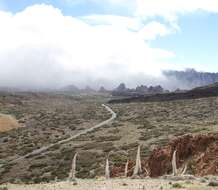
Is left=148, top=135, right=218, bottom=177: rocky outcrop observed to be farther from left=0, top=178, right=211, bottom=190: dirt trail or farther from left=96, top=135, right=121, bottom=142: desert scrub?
left=96, top=135, right=121, bottom=142: desert scrub

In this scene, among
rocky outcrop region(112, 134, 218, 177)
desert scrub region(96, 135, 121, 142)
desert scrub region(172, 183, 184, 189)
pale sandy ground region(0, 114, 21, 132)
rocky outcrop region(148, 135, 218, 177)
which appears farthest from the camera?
pale sandy ground region(0, 114, 21, 132)

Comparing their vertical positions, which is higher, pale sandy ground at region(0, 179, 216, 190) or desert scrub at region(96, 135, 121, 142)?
pale sandy ground at region(0, 179, 216, 190)

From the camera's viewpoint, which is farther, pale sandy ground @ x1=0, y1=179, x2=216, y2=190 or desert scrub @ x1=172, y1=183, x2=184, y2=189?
pale sandy ground @ x1=0, y1=179, x2=216, y2=190

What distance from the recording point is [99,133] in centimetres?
7694

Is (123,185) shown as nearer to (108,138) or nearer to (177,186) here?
(177,186)

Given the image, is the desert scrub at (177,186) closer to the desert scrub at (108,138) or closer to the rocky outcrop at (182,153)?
the rocky outcrop at (182,153)

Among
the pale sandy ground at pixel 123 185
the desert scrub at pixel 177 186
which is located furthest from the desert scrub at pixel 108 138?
the desert scrub at pixel 177 186

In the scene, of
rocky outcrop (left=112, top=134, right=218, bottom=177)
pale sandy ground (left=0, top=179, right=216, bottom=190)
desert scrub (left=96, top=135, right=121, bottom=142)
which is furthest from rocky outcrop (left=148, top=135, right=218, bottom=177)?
desert scrub (left=96, top=135, right=121, bottom=142)

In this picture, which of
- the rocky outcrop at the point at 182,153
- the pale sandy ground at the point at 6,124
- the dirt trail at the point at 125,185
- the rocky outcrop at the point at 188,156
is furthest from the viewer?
the pale sandy ground at the point at 6,124

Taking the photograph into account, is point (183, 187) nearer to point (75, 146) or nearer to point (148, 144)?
point (148, 144)

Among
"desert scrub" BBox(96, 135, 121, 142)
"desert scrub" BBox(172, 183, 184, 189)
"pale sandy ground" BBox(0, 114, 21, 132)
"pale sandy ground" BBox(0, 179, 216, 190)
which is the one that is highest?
"desert scrub" BBox(172, 183, 184, 189)

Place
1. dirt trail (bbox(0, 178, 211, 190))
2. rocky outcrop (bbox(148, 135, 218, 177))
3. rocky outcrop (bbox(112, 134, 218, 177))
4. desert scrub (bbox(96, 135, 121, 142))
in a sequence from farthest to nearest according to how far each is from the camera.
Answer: desert scrub (bbox(96, 135, 121, 142)) → rocky outcrop (bbox(148, 135, 218, 177)) → rocky outcrop (bbox(112, 134, 218, 177)) → dirt trail (bbox(0, 178, 211, 190))

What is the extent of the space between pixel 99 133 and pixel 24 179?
33979 millimetres

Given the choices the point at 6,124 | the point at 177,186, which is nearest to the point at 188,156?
the point at 177,186
